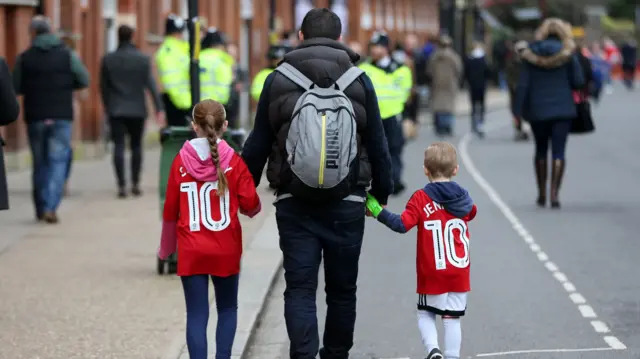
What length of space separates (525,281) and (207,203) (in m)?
→ 4.39

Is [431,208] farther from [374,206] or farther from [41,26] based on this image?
[41,26]

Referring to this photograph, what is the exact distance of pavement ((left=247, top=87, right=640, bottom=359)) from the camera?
28.9 ft

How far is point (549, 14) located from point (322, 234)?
233 ft

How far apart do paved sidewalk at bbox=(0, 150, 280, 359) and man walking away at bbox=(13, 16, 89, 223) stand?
335mm

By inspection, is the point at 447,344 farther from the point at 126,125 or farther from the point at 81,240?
the point at 126,125

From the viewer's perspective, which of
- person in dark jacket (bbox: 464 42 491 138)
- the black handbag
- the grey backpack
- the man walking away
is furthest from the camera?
person in dark jacket (bbox: 464 42 491 138)

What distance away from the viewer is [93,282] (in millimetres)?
10922

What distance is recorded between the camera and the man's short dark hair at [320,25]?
7.31 meters

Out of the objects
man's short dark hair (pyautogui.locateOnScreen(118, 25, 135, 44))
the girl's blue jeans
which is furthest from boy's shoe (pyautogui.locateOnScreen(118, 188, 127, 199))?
the girl's blue jeans

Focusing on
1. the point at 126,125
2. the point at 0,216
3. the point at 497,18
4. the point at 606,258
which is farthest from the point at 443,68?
the point at 497,18

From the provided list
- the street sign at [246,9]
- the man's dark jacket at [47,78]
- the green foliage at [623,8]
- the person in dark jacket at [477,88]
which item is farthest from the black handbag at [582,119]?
the green foliage at [623,8]

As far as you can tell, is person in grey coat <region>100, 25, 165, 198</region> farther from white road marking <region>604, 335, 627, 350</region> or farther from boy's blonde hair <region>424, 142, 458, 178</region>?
boy's blonde hair <region>424, 142, 458, 178</region>

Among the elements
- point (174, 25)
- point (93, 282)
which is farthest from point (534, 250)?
point (174, 25)

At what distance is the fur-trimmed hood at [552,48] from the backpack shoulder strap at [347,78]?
883cm
